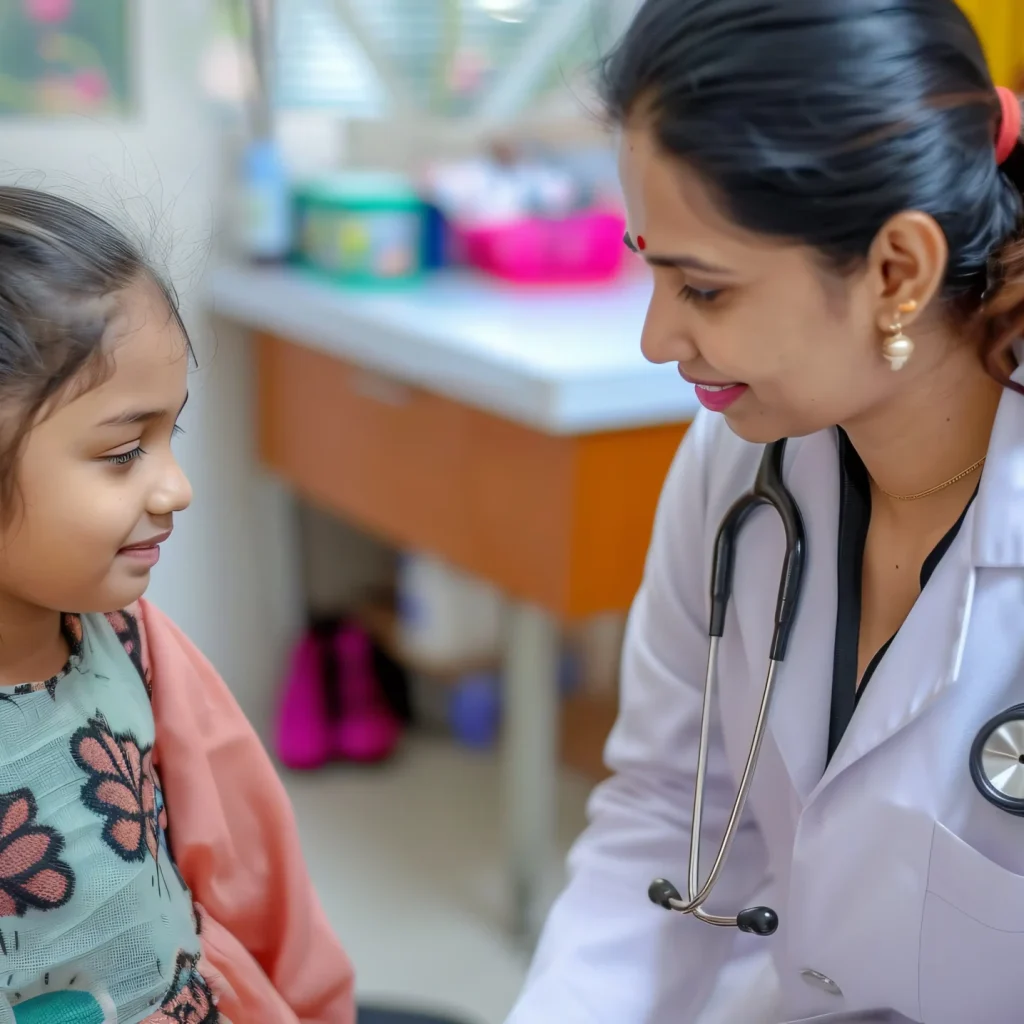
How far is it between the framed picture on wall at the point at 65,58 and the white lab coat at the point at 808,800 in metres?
1.31

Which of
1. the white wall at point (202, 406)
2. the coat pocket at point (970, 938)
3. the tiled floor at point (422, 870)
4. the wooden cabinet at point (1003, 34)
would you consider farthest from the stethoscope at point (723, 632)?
the wooden cabinet at point (1003, 34)

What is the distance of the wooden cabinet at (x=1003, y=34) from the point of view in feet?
6.53

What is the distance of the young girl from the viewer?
0.77 meters

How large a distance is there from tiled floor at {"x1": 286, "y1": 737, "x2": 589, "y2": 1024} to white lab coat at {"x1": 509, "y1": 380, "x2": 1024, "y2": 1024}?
67cm

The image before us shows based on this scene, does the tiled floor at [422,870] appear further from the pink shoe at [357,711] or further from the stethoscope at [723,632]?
the stethoscope at [723,632]

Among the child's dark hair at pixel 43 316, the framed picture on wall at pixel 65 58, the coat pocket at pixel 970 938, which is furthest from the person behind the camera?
the framed picture on wall at pixel 65 58

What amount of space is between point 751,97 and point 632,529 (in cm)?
91

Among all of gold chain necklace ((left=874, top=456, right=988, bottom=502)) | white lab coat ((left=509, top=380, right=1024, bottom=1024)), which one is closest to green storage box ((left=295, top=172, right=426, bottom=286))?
white lab coat ((left=509, top=380, right=1024, bottom=1024))

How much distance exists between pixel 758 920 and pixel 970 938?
0.46ft

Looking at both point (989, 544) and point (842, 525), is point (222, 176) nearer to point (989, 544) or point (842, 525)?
point (842, 525)

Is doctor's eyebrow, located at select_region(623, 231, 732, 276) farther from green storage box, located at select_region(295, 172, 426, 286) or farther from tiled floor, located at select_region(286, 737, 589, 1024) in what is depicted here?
green storage box, located at select_region(295, 172, 426, 286)

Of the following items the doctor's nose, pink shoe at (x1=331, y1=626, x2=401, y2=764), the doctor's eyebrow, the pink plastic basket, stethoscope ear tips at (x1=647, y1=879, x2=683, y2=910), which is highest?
the doctor's eyebrow

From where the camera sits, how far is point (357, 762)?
2.45 metres

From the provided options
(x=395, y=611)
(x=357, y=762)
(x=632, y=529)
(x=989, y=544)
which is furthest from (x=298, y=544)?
(x=989, y=544)
